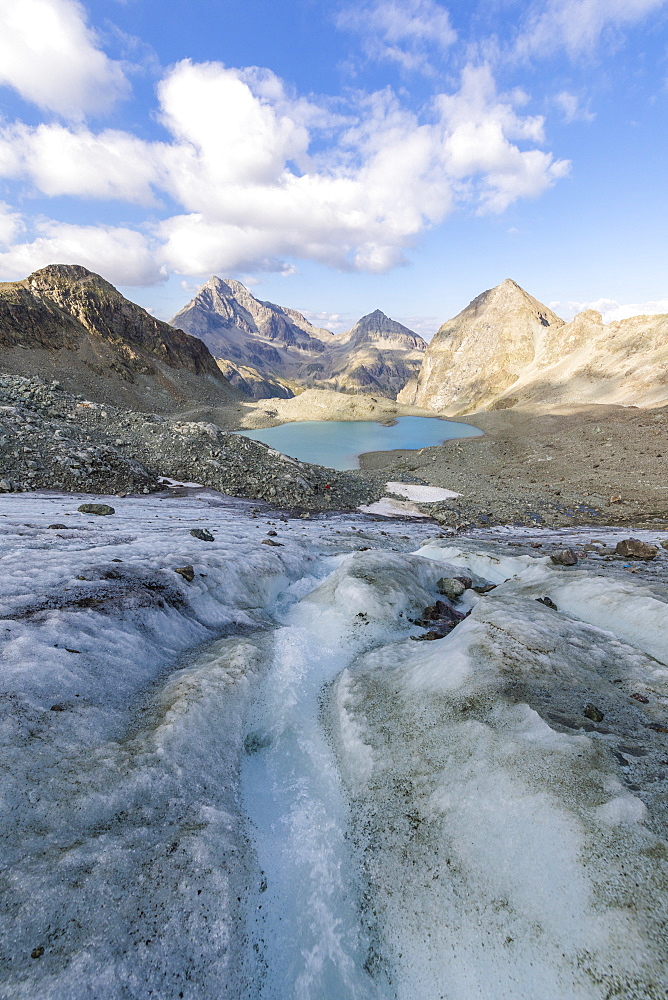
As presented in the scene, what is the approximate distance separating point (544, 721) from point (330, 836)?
3638 mm

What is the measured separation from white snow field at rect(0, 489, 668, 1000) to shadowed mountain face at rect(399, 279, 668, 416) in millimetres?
92385

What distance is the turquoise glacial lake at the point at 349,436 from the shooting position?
71.8 m

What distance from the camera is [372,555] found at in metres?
14.4

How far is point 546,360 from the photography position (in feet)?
470

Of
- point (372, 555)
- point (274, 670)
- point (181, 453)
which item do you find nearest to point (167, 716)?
point (274, 670)

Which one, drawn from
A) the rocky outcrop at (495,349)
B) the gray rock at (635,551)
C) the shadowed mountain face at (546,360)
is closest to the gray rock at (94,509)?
the gray rock at (635,551)

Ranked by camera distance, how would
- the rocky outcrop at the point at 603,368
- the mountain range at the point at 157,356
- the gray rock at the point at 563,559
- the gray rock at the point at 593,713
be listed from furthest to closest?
the mountain range at the point at 157,356 → the rocky outcrop at the point at 603,368 → the gray rock at the point at 563,559 → the gray rock at the point at 593,713

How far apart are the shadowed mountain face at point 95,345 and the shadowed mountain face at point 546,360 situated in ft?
325

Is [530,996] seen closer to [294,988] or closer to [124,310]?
[294,988]

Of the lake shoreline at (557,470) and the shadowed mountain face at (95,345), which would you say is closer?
the lake shoreline at (557,470)

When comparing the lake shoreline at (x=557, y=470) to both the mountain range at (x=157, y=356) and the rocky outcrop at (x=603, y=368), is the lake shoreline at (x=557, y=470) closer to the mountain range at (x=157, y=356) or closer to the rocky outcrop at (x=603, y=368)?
the rocky outcrop at (x=603, y=368)

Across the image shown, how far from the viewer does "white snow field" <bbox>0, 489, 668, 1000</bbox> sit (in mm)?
4176

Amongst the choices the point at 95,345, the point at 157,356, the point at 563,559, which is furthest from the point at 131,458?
the point at 157,356

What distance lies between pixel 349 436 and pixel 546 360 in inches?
3705
